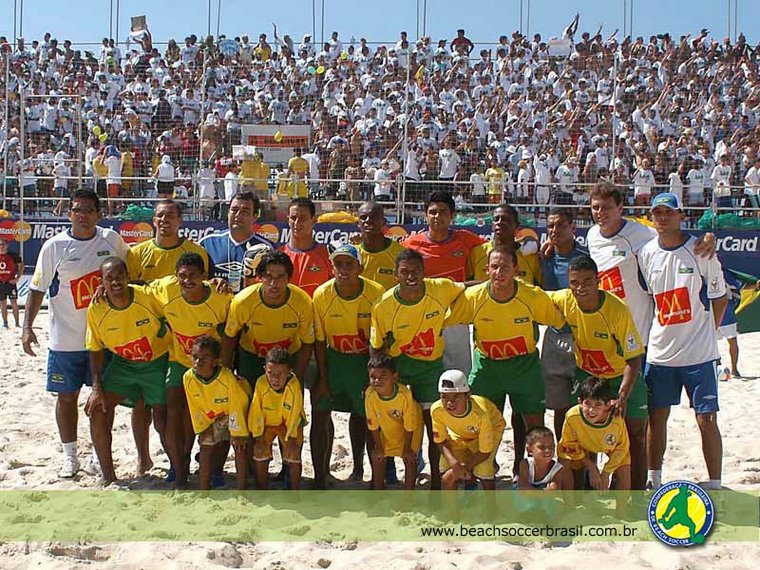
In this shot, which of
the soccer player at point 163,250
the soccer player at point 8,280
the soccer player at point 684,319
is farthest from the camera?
the soccer player at point 8,280

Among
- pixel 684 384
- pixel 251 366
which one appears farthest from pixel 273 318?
pixel 684 384

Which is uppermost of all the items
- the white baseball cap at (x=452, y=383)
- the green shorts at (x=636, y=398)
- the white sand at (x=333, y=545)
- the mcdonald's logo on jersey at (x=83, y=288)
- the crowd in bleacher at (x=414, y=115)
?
the crowd in bleacher at (x=414, y=115)

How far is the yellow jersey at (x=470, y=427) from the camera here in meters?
4.61

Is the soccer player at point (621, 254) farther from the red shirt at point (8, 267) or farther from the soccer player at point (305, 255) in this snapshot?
the red shirt at point (8, 267)

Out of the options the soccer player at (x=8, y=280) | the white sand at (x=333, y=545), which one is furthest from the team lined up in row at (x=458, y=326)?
the soccer player at (x=8, y=280)

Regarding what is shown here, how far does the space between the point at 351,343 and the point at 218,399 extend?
0.84 metres

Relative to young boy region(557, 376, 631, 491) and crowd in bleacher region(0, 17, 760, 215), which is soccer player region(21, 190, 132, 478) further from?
crowd in bleacher region(0, 17, 760, 215)

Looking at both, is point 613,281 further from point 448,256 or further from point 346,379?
point 346,379

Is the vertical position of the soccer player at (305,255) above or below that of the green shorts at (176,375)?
above

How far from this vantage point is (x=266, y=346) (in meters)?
5.04

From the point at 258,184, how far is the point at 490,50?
8344 millimetres

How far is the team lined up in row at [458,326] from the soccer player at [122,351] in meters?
0.01

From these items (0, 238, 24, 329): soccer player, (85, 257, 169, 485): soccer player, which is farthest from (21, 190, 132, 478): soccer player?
(0, 238, 24, 329): soccer player

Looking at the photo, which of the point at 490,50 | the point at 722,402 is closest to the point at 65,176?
the point at 490,50
